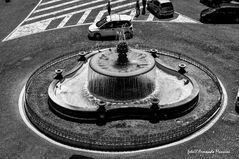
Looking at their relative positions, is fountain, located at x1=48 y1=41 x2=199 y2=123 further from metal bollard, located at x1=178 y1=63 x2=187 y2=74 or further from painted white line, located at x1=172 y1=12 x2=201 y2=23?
painted white line, located at x1=172 y1=12 x2=201 y2=23

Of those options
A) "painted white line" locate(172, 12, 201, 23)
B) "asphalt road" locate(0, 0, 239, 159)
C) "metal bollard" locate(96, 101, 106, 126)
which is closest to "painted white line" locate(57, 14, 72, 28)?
"asphalt road" locate(0, 0, 239, 159)

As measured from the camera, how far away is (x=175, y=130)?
67.0 feet

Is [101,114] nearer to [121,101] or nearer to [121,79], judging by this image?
[121,101]

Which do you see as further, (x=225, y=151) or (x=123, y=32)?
(x=123, y=32)

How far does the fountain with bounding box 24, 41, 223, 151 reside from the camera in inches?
804

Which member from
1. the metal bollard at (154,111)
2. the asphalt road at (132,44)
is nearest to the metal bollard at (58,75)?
the asphalt road at (132,44)

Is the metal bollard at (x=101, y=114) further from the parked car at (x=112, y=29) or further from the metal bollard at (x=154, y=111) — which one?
the parked car at (x=112, y=29)

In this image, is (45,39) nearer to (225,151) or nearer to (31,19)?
(31,19)

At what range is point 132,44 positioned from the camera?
32.6 meters

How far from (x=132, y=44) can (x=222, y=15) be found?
447 inches

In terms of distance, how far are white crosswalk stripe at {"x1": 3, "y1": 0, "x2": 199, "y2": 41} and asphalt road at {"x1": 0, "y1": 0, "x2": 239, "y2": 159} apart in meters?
1.14

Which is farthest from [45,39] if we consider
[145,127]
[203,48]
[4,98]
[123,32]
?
[145,127]

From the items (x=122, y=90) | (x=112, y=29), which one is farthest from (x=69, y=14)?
(x=122, y=90)

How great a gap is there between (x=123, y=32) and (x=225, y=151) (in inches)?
676
